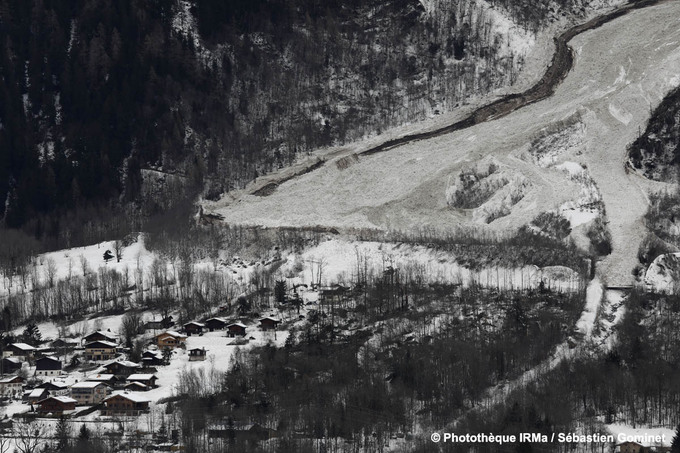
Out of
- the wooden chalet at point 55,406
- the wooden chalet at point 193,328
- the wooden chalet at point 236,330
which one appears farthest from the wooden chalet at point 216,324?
the wooden chalet at point 55,406

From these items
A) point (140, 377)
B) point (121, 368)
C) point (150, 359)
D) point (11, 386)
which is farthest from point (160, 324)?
point (11, 386)

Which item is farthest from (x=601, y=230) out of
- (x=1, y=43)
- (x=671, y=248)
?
(x=1, y=43)

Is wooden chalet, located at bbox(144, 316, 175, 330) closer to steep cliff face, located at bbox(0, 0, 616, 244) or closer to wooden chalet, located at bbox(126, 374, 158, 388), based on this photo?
wooden chalet, located at bbox(126, 374, 158, 388)

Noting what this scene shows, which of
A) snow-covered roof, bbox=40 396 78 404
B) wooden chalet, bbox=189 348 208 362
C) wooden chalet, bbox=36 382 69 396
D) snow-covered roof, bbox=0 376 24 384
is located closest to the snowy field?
wooden chalet, bbox=189 348 208 362

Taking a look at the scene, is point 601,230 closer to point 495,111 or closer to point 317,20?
point 495,111

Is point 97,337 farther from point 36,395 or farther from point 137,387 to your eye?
point 36,395

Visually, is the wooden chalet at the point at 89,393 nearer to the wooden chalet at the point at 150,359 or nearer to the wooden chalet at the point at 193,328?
the wooden chalet at the point at 150,359
